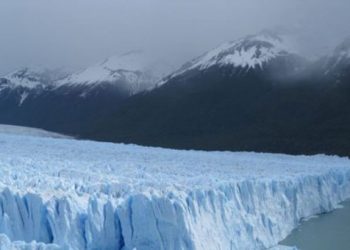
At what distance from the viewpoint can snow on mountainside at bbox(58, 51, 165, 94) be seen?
326 feet

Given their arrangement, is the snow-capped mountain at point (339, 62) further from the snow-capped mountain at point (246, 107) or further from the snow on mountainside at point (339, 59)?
the snow-capped mountain at point (246, 107)

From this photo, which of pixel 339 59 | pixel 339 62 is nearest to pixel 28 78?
pixel 339 59

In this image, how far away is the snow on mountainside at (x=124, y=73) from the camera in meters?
99.4

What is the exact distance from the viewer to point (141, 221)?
9641mm

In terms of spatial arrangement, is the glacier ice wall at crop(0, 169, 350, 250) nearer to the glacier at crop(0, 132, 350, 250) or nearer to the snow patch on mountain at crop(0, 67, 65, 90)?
the glacier at crop(0, 132, 350, 250)

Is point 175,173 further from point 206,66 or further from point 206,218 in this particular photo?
point 206,66

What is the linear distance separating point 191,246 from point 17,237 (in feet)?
10.0

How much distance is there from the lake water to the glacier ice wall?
1.03 m

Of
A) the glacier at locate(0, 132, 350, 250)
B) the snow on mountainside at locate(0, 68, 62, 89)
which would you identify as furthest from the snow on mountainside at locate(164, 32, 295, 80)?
the glacier at locate(0, 132, 350, 250)

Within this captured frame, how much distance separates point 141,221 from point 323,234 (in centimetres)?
652

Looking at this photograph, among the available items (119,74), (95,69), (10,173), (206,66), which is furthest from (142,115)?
(10,173)

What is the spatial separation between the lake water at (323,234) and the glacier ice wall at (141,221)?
103cm

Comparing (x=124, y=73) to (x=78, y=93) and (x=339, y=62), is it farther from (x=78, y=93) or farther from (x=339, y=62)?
(x=339, y=62)

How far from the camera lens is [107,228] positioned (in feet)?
30.8
